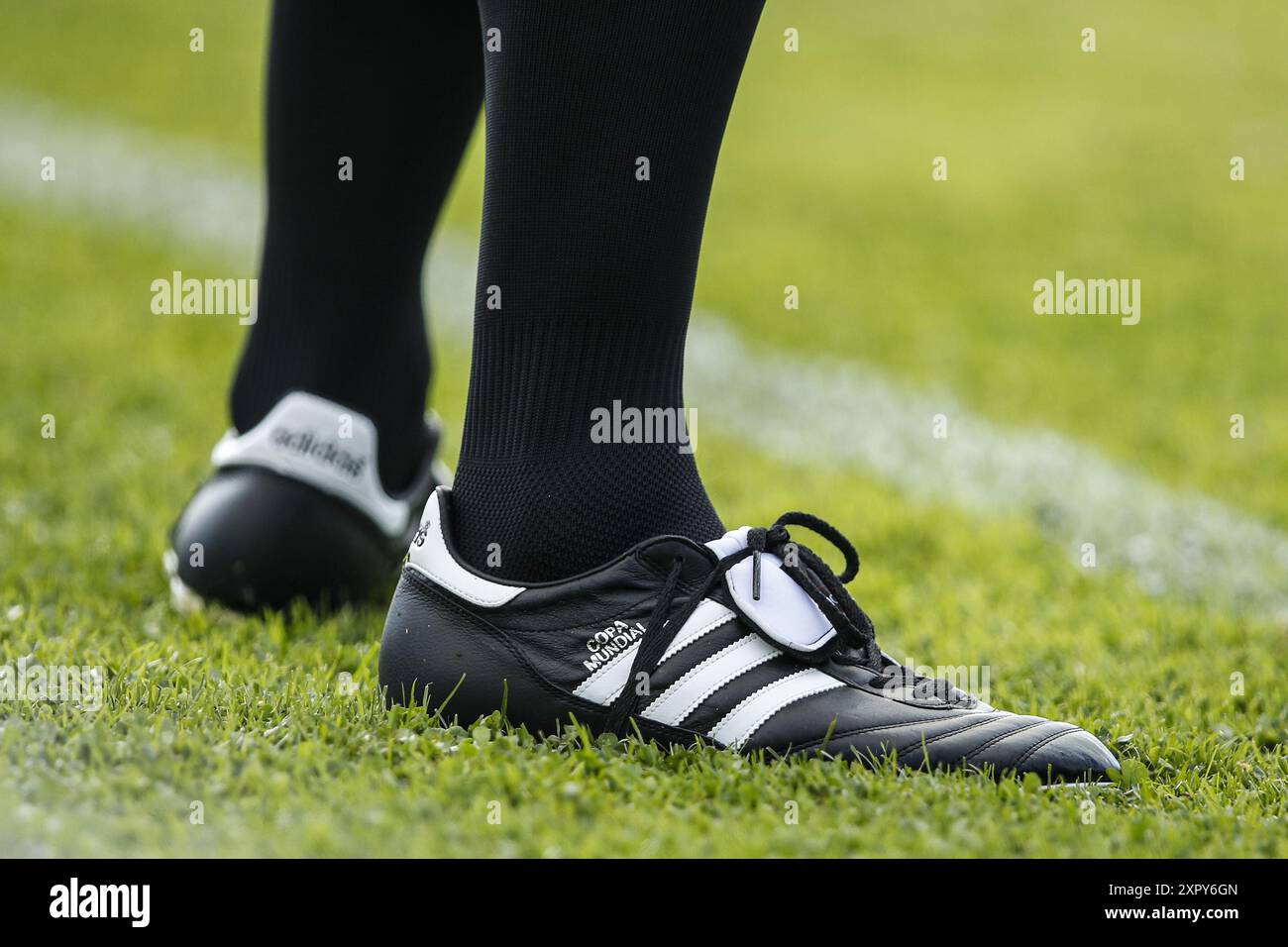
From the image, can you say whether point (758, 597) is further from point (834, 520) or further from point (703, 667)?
point (834, 520)

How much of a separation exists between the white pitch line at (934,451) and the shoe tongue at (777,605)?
4.71 feet

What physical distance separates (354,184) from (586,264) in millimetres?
783

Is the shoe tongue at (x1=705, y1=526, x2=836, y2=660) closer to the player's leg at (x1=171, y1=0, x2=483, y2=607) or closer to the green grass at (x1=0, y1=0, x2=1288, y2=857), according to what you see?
the green grass at (x1=0, y1=0, x2=1288, y2=857)

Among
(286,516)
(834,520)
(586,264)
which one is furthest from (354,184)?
(834,520)

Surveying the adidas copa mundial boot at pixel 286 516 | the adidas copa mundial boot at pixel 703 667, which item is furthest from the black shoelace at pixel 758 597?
the adidas copa mundial boot at pixel 286 516

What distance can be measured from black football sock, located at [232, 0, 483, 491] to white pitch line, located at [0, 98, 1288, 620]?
5.66ft

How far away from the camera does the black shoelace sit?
1.59 meters

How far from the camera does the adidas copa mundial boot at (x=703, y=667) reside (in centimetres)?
158

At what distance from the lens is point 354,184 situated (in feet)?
7.22

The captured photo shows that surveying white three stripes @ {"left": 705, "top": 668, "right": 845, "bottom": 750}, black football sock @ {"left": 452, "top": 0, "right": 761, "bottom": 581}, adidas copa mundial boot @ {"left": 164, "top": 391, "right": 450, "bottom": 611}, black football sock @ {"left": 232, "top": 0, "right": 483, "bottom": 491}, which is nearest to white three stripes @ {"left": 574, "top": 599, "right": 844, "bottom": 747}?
white three stripes @ {"left": 705, "top": 668, "right": 845, "bottom": 750}

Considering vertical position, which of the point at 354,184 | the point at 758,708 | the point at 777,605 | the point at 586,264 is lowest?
the point at 758,708

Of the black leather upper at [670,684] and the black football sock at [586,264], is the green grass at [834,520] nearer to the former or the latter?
the black leather upper at [670,684]

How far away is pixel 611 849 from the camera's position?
1305 millimetres
